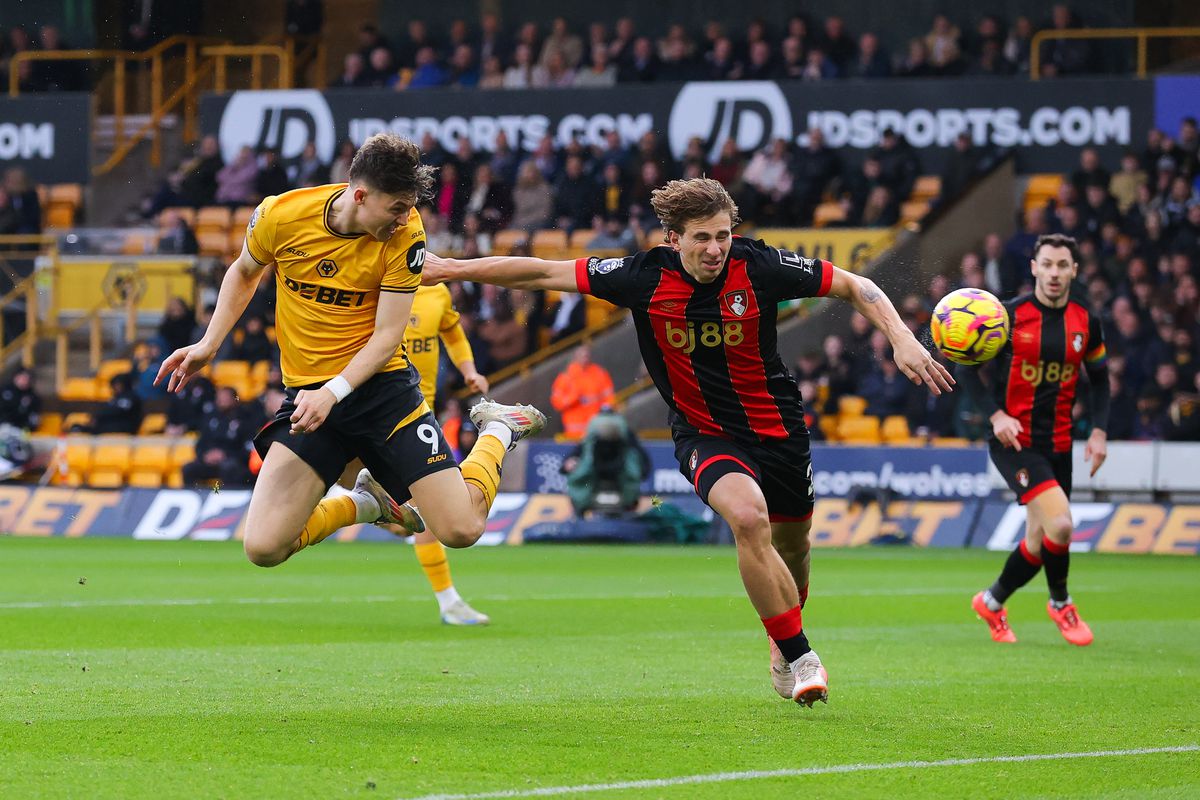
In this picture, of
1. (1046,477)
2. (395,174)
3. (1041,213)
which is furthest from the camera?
(1041,213)

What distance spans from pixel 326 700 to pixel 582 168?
17777 millimetres

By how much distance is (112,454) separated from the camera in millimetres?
23391

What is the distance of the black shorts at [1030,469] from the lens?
10.6 m

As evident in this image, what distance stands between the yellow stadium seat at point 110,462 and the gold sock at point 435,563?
12980mm

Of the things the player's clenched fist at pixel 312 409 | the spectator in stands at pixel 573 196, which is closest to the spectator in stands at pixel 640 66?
the spectator in stands at pixel 573 196

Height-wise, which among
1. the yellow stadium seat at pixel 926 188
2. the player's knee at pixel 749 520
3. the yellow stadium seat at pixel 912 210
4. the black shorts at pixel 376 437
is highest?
the yellow stadium seat at pixel 926 188

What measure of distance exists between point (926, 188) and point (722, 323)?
18.4 meters

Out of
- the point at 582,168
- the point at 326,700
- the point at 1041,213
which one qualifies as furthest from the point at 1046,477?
the point at 582,168

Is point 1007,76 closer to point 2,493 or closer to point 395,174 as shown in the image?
point 2,493

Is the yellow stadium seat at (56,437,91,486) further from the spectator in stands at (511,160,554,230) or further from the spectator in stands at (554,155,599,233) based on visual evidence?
the spectator in stands at (554,155,599,233)

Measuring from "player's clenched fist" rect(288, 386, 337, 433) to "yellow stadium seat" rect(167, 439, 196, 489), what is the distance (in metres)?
16.2

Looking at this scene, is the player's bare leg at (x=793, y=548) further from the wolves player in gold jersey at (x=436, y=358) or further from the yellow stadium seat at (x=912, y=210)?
the yellow stadium seat at (x=912, y=210)

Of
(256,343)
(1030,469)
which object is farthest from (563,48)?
(1030,469)

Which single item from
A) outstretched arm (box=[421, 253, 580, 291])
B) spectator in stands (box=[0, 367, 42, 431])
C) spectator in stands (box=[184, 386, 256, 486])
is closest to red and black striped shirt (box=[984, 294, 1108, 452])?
outstretched arm (box=[421, 253, 580, 291])
